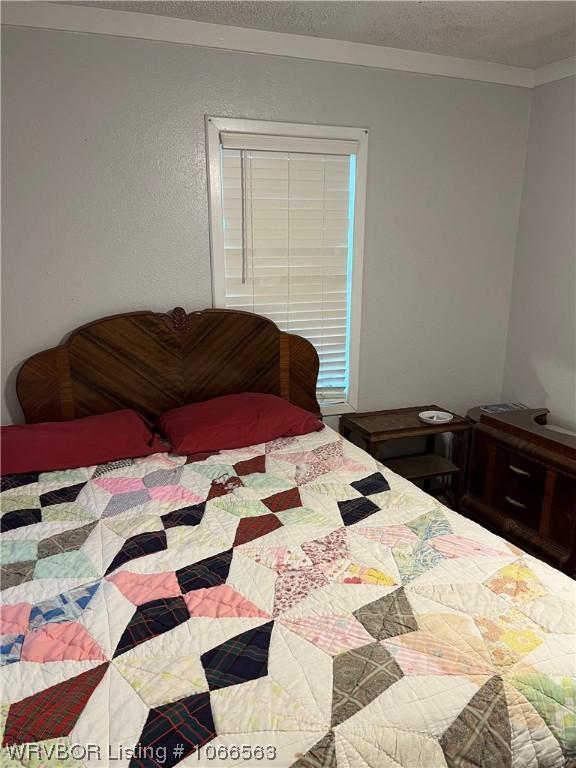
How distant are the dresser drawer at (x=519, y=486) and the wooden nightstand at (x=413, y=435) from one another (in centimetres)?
24

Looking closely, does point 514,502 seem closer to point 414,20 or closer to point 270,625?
Result: point 270,625

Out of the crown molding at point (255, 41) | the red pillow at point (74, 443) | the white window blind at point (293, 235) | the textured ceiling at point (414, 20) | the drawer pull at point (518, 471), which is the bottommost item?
the drawer pull at point (518, 471)

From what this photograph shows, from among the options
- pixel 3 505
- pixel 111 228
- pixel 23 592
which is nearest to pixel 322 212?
pixel 111 228

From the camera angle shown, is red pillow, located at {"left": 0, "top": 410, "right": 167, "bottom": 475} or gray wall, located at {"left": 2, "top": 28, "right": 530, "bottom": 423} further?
gray wall, located at {"left": 2, "top": 28, "right": 530, "bottom": 423}

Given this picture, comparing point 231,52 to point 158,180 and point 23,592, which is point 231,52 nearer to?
point 158,180

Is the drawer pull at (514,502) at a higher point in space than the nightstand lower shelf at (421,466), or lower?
lower

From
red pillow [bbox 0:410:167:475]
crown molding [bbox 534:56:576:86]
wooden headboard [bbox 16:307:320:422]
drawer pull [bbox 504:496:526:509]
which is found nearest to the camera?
red pillow [bbox 0:410:167:475]

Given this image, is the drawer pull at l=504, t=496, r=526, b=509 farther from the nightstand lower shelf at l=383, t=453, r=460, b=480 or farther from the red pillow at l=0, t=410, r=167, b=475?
the red pillow at l=0, t=410, r=167, b=475

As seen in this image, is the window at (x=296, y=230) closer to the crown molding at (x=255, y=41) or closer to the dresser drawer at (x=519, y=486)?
the crown molding at (x=255, y=41)

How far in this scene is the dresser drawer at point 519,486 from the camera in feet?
8.45

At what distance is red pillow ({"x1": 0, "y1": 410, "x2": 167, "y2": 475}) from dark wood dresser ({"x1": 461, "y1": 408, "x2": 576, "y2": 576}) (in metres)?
1.61

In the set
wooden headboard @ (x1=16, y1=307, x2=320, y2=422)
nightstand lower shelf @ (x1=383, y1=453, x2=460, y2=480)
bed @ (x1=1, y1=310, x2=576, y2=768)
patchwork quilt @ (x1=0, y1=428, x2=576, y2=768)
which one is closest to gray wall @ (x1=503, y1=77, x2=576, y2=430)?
nightstand lower shelf @ (x1=383, y1=453, x2=460, y2=480)

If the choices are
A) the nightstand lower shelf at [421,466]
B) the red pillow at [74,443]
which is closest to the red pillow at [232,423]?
the red pillow at [74,443]

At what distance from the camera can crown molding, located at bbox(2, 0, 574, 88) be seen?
2.21m
